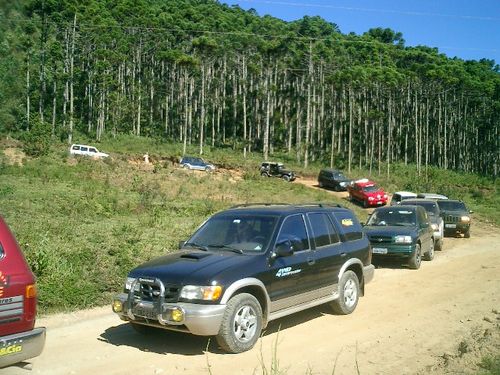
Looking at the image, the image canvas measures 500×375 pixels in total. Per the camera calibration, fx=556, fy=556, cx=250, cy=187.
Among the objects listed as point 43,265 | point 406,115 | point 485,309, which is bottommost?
point 485,309

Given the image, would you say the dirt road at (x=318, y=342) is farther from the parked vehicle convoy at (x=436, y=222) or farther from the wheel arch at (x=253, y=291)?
the parked vehicle convoy at (x=436, y=222)

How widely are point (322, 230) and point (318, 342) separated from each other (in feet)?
6.40

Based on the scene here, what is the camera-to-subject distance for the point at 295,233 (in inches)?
322

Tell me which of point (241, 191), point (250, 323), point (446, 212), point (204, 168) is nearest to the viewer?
point (250, 323)

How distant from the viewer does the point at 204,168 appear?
46625 mm

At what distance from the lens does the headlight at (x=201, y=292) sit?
662cm

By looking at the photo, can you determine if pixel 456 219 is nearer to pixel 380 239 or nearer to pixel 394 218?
pixel 394 218

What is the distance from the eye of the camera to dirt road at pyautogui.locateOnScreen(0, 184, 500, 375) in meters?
6.35

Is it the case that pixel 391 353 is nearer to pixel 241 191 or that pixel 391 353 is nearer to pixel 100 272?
pixel 100 272

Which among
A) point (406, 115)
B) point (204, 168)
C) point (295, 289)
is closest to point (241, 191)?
point (204, 168)

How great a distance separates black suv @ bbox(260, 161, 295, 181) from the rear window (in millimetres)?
39288

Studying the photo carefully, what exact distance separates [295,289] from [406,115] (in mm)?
82350

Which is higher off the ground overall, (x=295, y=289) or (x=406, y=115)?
(x=406, y=115)

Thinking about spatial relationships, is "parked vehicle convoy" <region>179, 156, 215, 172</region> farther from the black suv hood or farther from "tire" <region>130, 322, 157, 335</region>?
the black suv hood
